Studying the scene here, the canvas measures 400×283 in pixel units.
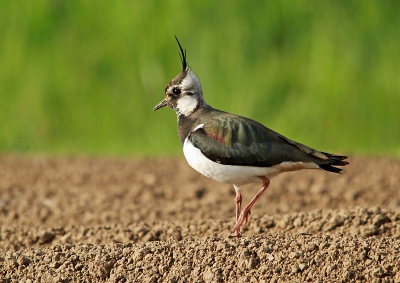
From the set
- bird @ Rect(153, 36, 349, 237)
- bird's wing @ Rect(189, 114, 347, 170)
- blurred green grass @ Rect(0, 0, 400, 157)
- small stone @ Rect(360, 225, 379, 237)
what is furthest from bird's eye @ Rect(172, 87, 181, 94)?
blurred green grass @ Rect(0, 0, 400, 157)

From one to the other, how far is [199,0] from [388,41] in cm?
351

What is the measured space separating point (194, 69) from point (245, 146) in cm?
682

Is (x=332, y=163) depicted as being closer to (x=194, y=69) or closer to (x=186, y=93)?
(x=186, y=93)

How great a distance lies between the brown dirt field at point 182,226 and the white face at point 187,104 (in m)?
1.13

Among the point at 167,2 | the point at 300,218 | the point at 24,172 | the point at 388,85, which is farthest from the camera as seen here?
the point at 167,2

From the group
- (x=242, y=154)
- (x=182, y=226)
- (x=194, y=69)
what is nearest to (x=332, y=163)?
(x=242, y=154)

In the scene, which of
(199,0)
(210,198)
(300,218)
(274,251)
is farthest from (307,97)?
(274,251)

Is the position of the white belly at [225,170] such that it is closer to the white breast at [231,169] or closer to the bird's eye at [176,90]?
the white breast at [231,169]

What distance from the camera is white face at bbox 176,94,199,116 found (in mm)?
6859

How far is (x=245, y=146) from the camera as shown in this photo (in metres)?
6.28

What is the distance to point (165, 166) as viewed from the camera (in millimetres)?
11828

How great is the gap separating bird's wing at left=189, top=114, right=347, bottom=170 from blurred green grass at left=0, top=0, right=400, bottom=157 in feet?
20.3

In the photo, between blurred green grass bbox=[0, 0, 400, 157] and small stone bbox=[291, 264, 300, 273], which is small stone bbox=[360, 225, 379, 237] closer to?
small stone bbox=[291, 264, 300, 273]

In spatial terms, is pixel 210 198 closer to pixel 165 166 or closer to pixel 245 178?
pixel 165 166
